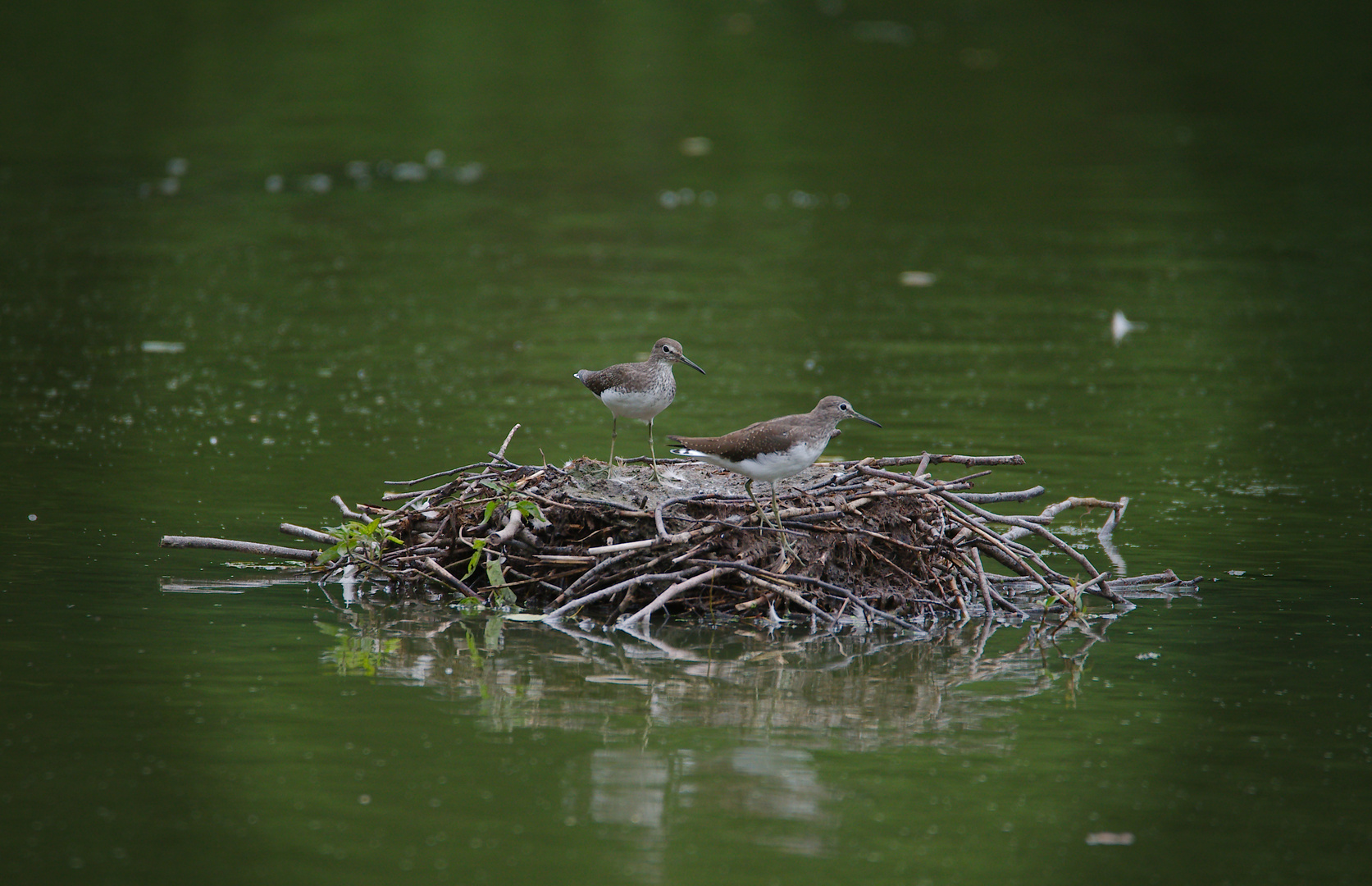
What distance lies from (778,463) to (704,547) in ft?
2.56

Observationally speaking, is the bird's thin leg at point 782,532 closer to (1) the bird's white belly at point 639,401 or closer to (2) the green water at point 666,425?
(2) the green water at point 666,425

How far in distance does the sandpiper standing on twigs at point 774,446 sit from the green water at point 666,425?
97 centimetres

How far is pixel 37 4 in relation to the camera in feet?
148

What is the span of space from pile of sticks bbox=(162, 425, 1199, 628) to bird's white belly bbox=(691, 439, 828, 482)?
0.50m

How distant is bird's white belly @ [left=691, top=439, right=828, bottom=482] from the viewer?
8.86 meters

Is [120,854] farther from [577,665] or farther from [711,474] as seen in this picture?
[711,474]

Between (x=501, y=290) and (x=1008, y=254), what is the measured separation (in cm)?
689

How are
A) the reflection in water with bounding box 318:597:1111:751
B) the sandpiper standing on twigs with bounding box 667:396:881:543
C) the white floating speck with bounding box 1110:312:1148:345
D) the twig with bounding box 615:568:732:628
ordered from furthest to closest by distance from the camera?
the white floating speck with bounding box 1110:312:1148:345 → the twig with bounding box 615:568:732:628 → the sandpiper standing on twigs with bounding box 667:396:881:543 → the reflection in water with bounding box 318:597:1111:751

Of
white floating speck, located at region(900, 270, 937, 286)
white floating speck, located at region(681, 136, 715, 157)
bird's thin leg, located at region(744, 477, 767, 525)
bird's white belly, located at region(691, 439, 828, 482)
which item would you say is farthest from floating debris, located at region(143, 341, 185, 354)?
white floating speck, located at region(681, 136, 715, 157)

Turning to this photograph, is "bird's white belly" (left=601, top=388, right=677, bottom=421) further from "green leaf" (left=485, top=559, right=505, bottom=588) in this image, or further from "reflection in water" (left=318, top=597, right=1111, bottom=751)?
"reflection in water" (left=318, top=597, right=1111, bottom=751)

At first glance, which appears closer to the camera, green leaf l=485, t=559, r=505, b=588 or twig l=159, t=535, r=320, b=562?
green leaf l=485, t=559, r=505, b=588

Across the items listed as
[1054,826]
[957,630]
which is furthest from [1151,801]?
[957,630]

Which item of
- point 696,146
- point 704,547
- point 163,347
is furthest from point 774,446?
point 696,146

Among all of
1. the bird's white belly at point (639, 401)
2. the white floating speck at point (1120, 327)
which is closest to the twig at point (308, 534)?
the bird's white belly at point (639, 401)
